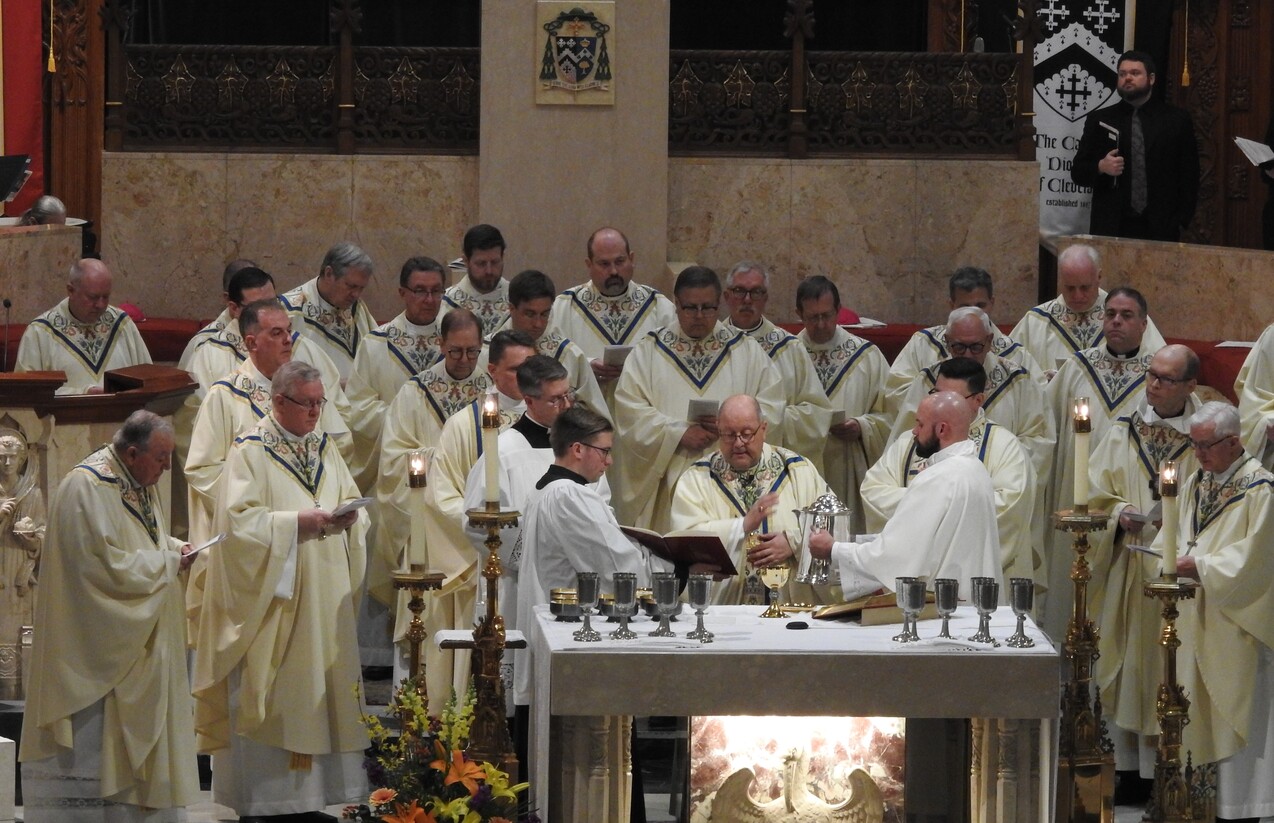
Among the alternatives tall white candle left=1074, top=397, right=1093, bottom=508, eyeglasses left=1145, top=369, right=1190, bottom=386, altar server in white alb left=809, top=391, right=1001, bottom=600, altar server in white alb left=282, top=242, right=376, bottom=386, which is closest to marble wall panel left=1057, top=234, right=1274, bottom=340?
eyeglasses left=1145, top=369, right=1190, bottom=386

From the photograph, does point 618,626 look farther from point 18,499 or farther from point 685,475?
point 18,499

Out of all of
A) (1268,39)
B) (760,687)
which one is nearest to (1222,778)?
(760,687)

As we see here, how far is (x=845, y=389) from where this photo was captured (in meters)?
10.2

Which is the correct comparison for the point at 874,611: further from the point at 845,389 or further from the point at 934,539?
the point at 845,389

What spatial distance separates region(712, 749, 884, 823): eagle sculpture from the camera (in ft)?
21.4

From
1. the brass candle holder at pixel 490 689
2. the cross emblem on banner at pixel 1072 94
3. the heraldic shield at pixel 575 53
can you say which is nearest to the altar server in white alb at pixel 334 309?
the heraldic shield at pixel 575 53

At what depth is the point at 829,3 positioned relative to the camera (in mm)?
15102

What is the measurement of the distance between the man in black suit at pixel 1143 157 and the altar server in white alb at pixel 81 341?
520 centimetres

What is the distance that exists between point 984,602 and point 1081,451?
63 cm

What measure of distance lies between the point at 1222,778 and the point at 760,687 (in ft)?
9.86

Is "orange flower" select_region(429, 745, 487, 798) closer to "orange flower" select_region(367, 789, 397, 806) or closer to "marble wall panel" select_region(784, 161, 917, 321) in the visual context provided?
"orange flower" select_region(367, 789, 397, 806)

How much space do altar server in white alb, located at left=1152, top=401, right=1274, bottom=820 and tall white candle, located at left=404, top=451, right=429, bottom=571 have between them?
3.01 meters

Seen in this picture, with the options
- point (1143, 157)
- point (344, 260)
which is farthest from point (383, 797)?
point (1143, 157)

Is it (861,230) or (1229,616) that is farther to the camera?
(861,230)
